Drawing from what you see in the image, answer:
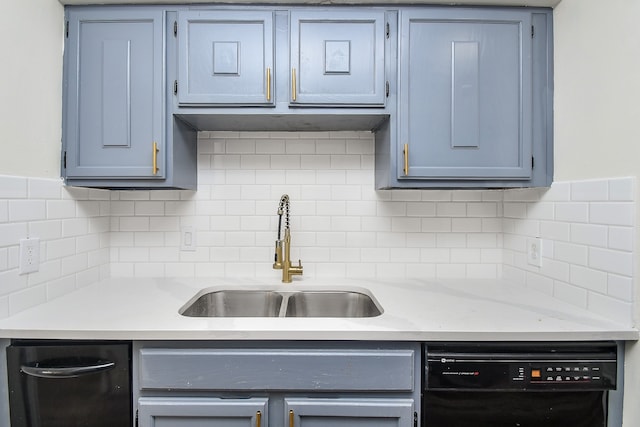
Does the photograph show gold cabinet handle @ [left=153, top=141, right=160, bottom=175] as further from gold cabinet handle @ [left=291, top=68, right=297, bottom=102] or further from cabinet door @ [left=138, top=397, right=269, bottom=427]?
cabinet door @ [left=138, top=397, right=269, bottom=427]

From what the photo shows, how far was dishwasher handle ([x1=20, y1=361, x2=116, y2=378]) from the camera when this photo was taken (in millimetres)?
1116

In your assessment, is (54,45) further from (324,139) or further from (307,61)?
(324,139)

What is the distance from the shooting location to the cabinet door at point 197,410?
1.14 meters

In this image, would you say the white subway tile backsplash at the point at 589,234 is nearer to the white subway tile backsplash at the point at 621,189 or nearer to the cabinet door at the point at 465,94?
the white subway tile backsplash at the point at 621,189

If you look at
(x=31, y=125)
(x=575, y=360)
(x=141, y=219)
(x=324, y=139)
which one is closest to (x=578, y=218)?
(x=575, y=360)

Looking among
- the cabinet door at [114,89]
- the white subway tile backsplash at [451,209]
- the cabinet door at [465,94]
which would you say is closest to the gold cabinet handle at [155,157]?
the cabinet door at [114,89]

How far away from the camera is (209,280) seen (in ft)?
5.90

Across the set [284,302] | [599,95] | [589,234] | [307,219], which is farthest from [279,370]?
[599,95]

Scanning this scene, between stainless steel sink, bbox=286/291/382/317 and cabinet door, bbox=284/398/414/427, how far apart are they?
0.58m

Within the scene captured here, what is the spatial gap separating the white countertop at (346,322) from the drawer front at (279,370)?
0.06 metres

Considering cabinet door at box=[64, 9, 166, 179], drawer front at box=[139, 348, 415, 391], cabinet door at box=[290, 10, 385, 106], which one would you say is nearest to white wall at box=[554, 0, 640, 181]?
cabinet door at box=[290, 10, 385, 106]

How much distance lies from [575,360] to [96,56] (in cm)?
210

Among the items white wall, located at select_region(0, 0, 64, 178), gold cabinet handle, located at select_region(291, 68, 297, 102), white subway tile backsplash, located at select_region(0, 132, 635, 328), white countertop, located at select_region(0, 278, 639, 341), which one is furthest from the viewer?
white subway tile backsplash, located at select_region(0, 132, 635, 328)

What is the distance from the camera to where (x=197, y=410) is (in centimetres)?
114
